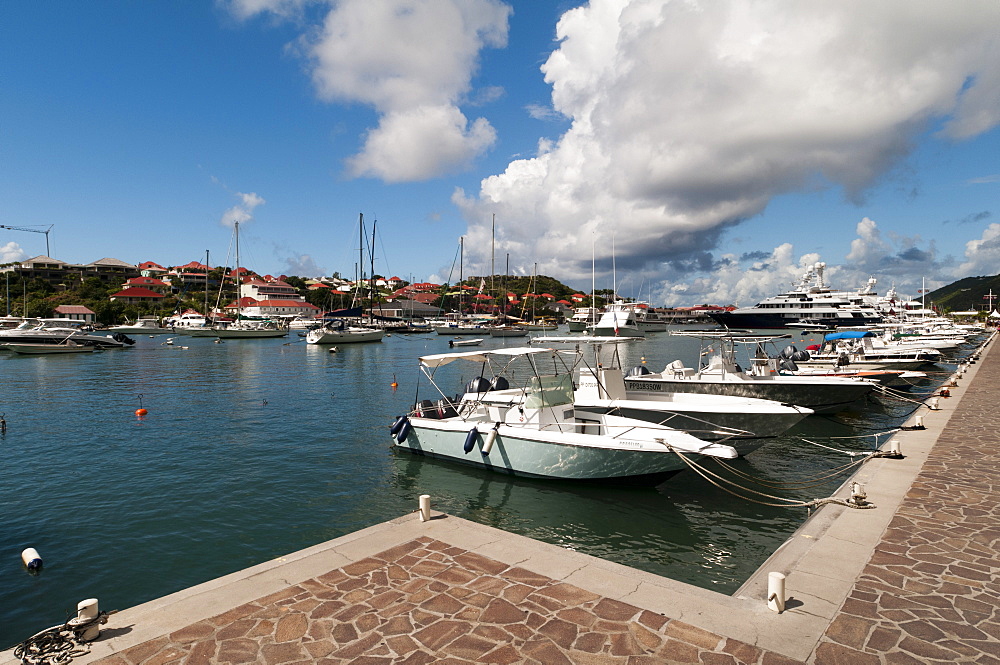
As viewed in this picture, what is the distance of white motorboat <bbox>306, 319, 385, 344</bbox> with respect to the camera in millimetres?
62562

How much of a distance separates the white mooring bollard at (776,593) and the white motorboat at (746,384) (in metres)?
13.8

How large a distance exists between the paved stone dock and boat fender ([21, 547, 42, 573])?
509cm

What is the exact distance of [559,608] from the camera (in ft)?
18.7

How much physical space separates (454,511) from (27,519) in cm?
917

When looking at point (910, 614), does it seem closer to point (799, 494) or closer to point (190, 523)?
point (799, 494)

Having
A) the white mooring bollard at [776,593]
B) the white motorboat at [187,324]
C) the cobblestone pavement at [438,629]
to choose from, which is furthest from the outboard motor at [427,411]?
the white motorboat at [187,324]

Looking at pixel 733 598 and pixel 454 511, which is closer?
pixel 733 598

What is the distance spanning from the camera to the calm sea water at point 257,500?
9.02 meters

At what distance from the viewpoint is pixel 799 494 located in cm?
1239

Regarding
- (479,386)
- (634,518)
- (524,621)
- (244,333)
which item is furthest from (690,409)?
(244,333)

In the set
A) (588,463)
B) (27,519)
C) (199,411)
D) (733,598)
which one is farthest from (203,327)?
(733,598)

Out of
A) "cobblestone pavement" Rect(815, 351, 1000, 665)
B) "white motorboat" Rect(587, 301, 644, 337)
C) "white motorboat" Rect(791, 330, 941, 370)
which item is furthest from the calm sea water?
"white motorboat" Rect(587, 301, 644, 337)

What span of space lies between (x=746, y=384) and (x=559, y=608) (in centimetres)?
1638

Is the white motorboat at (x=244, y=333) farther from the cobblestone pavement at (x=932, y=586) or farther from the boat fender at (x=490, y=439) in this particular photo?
the cobblestone pavement at (x=932, y=586)
